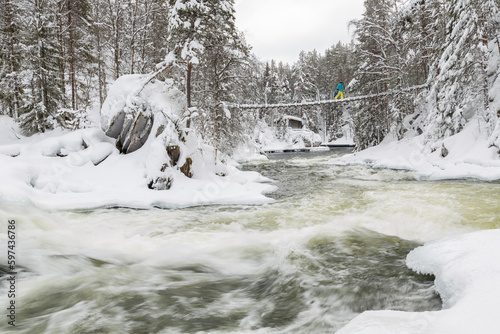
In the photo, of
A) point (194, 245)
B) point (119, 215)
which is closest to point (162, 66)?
point (119, 215)

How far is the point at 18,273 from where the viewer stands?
3.75 m

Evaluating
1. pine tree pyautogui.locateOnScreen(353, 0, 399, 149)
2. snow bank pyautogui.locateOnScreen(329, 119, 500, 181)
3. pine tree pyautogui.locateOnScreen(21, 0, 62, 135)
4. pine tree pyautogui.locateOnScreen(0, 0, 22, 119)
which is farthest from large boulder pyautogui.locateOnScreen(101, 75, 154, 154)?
pine tree pyautogui.locateOnScreen(353, 0, 399, 149)

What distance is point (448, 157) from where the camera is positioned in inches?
559

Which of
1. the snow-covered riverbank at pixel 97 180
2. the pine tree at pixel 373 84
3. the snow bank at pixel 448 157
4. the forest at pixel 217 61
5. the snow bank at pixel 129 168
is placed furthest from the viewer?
the pine tree at pixel 373 84

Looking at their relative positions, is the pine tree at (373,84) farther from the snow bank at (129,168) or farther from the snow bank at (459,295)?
the snow bank at (459,295)

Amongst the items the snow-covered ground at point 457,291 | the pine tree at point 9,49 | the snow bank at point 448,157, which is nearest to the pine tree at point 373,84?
the snow bank at point 448,157

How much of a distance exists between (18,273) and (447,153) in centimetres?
1713

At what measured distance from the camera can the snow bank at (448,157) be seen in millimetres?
11469

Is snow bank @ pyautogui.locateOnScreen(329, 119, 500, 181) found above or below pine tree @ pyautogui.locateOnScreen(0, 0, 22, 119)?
below

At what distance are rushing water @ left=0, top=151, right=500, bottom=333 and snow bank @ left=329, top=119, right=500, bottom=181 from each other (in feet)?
12.1

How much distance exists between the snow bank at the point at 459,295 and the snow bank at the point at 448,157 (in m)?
9.42

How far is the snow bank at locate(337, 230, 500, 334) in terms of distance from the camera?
1.90 m

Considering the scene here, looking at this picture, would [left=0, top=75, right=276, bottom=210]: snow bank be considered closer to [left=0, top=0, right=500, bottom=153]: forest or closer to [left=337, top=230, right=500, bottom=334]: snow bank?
[left=0, top=0, right=500, bottom=153]: forest

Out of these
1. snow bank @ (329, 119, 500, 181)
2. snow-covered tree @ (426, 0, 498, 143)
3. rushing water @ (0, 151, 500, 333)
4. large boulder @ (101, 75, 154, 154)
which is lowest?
rushing water @ (0, 151, 500, 333)
